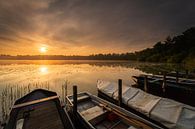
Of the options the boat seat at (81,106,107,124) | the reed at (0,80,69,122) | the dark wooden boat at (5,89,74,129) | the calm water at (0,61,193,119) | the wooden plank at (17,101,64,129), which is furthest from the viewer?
the calm water at (0,61,193,119)

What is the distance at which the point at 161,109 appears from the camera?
6.66m

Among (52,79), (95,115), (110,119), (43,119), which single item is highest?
(43,119)

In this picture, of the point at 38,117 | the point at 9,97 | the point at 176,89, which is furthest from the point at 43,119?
the point at 176,89

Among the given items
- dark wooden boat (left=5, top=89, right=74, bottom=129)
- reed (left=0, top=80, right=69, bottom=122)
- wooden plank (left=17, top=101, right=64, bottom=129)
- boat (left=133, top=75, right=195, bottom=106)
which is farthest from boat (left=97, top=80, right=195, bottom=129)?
reed (left=0, top=80, right=69, bottom=122)

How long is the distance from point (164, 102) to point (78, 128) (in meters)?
5.18

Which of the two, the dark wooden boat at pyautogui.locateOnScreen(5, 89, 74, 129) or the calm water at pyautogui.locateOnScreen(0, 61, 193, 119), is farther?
the calm water at pyautogui.locateOnScreen(0, 61, 193, 119)

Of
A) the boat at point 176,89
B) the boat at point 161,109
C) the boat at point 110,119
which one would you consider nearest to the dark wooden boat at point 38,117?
the boat at point 110,119

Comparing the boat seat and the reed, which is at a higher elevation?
the boat seat

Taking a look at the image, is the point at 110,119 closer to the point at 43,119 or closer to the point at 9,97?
the point at 43,119

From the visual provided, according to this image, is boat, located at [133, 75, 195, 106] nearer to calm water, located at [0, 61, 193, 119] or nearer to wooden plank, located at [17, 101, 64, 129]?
calm water, located at [0, 61, 193, 119]

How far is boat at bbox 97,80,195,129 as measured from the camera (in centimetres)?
548

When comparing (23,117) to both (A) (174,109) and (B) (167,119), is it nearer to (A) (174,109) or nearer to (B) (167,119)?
(B) (167,119)

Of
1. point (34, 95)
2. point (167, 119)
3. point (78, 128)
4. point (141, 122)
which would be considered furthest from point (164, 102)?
point (34, 95)

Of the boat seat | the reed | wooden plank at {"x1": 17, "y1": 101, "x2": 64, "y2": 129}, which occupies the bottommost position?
the reed
